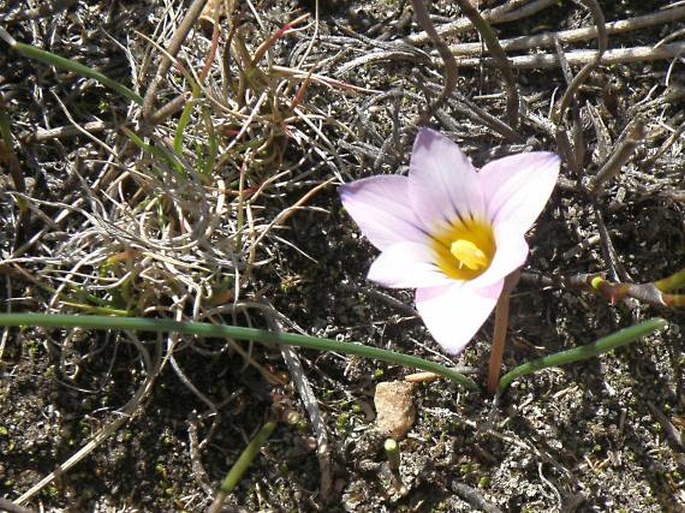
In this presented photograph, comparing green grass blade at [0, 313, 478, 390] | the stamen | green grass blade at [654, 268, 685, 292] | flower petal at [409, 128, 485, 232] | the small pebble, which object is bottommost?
the small pebble

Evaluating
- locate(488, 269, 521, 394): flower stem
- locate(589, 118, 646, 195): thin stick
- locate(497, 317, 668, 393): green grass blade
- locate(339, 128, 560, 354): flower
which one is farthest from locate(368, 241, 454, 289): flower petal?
locate(589, 118, 646, 195): thin stick

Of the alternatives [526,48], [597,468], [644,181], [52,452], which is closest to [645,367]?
[597,468]

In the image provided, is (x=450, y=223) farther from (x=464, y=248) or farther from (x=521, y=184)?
(x=521, y=184)

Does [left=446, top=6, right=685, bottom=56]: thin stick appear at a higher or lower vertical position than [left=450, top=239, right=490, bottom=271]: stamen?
higher

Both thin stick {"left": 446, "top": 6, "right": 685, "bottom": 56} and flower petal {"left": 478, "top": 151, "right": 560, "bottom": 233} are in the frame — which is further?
thin stick {"left": 446, "top": 6, "right": 685, "bottom": 56}

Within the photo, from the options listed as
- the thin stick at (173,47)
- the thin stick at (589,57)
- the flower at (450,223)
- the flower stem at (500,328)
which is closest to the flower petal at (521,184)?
the flower at (450,223)

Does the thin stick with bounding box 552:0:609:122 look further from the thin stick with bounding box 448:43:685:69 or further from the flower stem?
the flower stem

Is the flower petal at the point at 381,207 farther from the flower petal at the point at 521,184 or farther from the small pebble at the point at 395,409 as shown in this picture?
the small pebble at the point at 395,409

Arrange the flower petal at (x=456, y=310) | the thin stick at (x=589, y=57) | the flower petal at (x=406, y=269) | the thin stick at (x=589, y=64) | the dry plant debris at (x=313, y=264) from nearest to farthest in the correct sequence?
1. the flower petal at (x=456, y=310)
2. the flower petal at (x=406, y=269)
3. the thin stick at (x=589, y=64)
4. the dry plant debris at (x=313, y=264)
5. the thin stick at (x=589, y=57)
